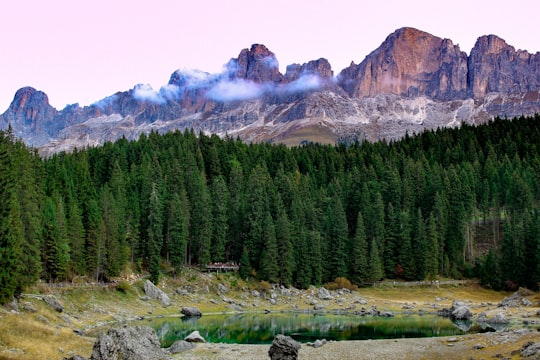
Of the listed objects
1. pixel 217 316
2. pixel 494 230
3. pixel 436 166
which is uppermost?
pixel 436 166

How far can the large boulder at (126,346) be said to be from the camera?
111 feet

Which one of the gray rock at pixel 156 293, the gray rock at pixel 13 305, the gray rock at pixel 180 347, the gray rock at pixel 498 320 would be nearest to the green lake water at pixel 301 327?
the gray rock at pixel 498 320

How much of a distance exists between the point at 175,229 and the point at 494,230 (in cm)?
7761

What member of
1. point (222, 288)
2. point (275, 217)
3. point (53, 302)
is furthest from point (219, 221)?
point (53, 302)

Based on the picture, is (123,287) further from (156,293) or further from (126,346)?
(126,346)

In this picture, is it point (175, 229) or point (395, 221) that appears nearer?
point (175, 229)

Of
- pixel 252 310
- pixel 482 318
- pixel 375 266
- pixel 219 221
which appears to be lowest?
pixel 252 310

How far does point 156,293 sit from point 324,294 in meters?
34.9

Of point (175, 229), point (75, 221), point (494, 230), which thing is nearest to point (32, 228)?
point (75, 221)

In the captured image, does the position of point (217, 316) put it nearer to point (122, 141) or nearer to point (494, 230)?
point (494, 230)

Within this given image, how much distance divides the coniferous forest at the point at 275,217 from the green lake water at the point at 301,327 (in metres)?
19.9

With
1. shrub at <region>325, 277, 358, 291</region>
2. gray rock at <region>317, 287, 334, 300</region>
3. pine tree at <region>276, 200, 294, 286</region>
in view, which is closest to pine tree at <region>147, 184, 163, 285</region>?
pine tree at <region>276, 200, 294, 286</region>

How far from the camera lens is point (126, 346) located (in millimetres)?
35344

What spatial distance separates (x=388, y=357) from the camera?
49.3 m
